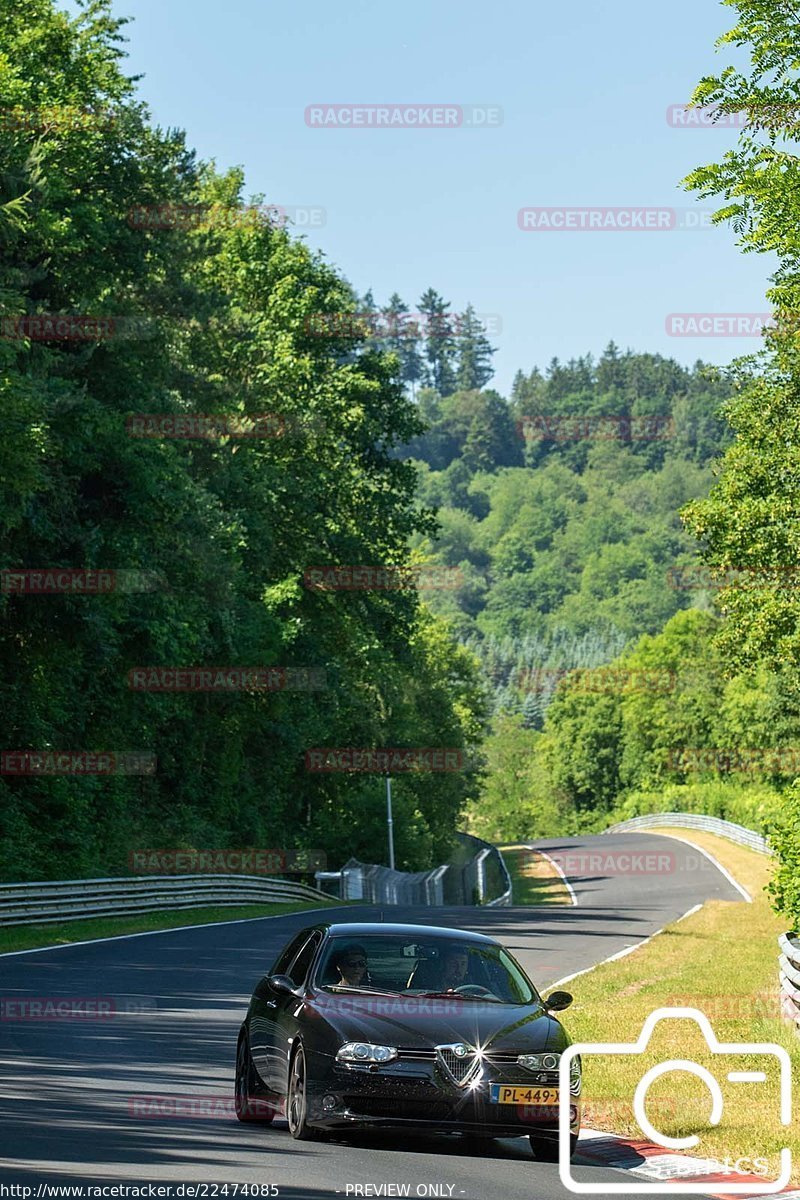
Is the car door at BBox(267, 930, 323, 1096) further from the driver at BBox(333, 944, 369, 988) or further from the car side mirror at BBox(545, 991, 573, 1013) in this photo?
the car side mirror at BBox(545, 991, 573, 1013)

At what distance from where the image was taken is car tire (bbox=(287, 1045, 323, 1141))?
407 inches

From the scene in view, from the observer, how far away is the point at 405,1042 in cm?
1019

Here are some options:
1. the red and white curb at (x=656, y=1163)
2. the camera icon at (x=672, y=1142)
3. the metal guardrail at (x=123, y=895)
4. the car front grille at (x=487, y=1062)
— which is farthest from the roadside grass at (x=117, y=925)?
the camera icon at (x=672, y=1142)

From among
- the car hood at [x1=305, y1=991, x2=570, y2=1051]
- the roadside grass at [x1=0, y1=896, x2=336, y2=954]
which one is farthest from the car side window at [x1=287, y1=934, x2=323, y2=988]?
the roadside grass at [x1=0, y1=896, x2=336, y2=954]

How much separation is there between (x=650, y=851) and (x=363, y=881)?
27.0 metres

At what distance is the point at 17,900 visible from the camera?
32000 mm

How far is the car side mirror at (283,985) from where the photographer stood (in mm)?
11179

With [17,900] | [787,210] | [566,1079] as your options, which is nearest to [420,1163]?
[566,1079]

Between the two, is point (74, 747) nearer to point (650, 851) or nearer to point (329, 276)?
point (329, 276)

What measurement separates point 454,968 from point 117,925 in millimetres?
24499

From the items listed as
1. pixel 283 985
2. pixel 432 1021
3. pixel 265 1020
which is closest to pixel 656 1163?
pixel 432 1021

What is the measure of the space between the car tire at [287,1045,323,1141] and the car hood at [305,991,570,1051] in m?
0.28

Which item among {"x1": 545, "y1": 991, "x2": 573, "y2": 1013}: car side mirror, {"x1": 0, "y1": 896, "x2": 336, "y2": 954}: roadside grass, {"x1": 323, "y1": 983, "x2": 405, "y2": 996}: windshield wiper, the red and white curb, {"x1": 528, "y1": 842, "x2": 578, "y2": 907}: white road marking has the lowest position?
{"x1": 528, "y1": 842, "x2": 578, "y2": 907}: white road marking

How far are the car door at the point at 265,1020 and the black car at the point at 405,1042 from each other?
2 cm
